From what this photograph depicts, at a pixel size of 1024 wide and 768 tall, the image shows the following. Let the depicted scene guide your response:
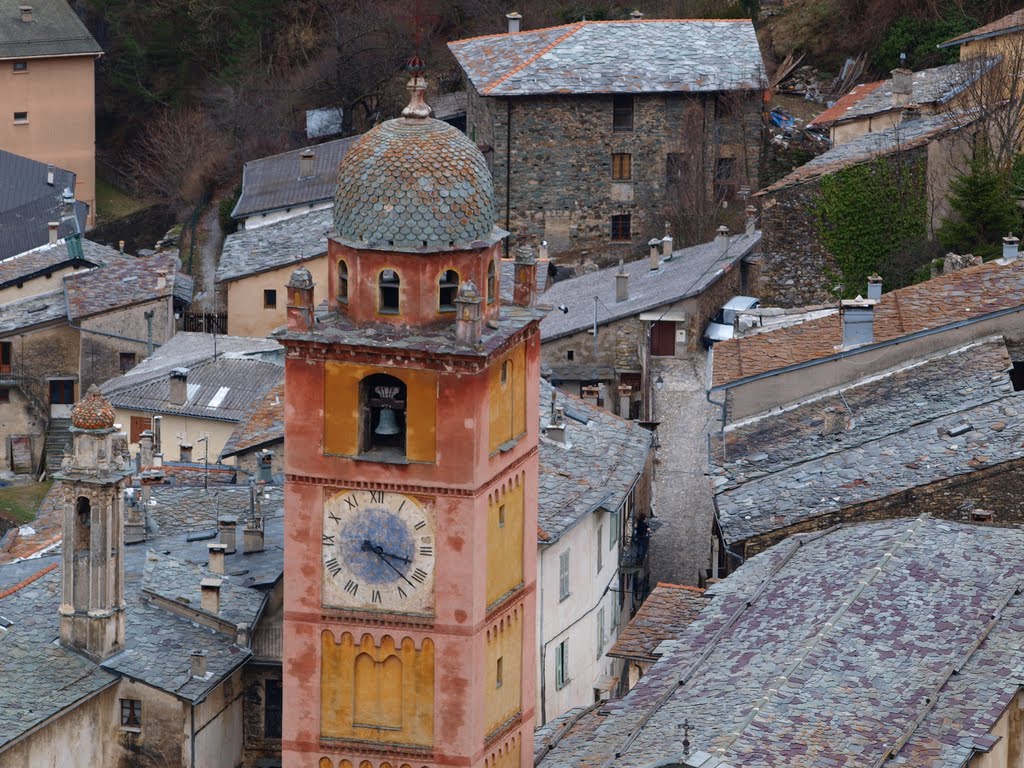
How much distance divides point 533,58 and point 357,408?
5068cm

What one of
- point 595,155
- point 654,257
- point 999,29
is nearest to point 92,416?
point 654,257

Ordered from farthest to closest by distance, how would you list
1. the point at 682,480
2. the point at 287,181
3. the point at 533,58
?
the point at 287,181 < the point at 533,58 < the point at 682,480

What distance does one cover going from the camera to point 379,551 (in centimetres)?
4550

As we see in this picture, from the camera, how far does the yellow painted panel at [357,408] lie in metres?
44.6

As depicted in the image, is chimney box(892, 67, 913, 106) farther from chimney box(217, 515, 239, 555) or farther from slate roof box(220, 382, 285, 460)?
chimney box(217, 515, 239, 555)

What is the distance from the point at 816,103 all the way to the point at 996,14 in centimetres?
744

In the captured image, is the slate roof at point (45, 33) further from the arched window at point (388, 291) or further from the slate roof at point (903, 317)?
the arched window at point (388, 291)

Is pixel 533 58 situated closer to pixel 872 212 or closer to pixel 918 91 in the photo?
pixel 918 91

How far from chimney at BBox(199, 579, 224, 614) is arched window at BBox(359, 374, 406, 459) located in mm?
8535

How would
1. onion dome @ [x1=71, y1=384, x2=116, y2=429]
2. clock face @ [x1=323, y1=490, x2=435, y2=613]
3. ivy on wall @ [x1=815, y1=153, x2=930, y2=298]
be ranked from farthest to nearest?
ivy on wall @ [x1=815, y1=153, x2=930, y2=298] → onion dome @ [x1=71, y1=384, x2=116, y2=429] → clock face @ [x1=323, y1=490, x2=435, y2=613]

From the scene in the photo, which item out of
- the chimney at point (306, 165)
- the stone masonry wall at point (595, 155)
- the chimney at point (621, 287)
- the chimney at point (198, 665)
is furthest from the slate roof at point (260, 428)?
the chimney at point (306, 165)

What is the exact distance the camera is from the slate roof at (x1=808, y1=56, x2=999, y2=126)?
273ft

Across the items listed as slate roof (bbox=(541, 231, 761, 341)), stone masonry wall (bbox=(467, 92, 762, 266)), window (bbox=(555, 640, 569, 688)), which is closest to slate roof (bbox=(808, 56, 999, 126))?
stone masonry wall (bbox=(467, 92, 762, 266))

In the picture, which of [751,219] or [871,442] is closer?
[871,442]
